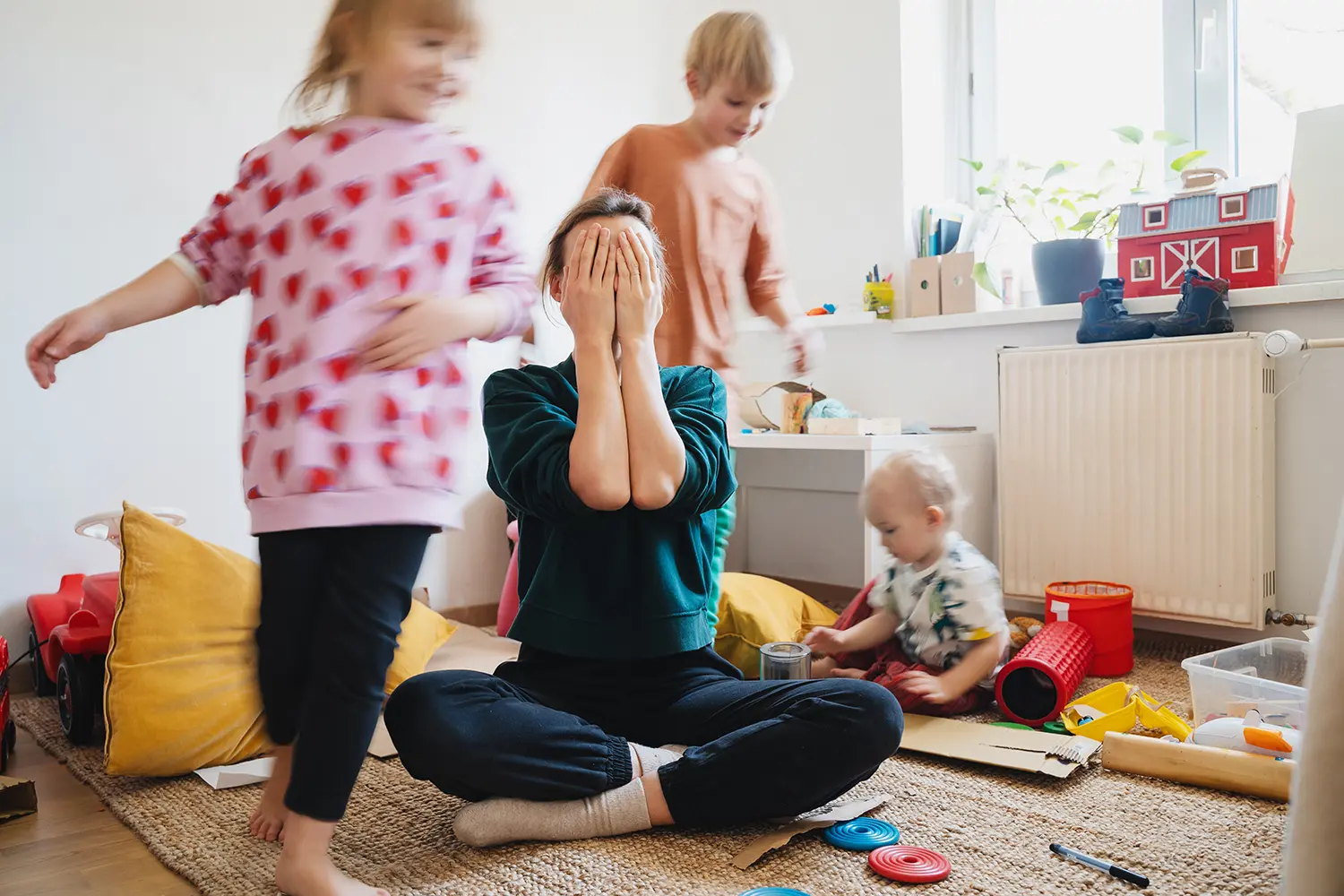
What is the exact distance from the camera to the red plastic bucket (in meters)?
1.93

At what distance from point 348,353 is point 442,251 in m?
0.13

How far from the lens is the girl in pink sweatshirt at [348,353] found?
0.89m

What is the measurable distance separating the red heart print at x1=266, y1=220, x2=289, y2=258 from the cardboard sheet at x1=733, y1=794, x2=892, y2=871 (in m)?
0.75

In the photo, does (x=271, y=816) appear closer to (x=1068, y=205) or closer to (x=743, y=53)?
(x=743, y=53)

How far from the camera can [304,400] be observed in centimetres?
88

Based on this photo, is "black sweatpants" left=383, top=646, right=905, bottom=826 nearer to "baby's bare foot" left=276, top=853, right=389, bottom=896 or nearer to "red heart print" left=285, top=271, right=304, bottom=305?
"baby's bare foot" left=276, top=853, right=389, bottom=896

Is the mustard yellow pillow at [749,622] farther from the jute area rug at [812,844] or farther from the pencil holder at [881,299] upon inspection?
the pencil holder at [881,299]

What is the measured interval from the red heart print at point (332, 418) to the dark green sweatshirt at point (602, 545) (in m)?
0.26

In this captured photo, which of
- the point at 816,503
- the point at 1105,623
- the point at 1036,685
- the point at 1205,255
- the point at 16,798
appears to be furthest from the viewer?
the point at 816,503

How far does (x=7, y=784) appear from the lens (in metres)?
1.26

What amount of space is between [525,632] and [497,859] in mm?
238

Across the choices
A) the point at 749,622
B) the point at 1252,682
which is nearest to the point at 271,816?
the point at 749,622

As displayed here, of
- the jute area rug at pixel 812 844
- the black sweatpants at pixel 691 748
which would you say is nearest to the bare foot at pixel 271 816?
the jute area rug at pixel 812 844

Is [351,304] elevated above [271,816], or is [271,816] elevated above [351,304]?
[351,304]
